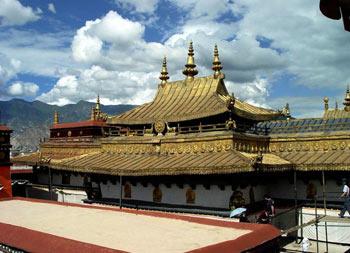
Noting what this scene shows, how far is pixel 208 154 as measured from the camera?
1759cm

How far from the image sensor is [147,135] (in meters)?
21.0

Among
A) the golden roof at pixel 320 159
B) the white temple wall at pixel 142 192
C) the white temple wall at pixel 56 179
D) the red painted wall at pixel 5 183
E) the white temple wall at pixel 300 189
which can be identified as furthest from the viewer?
the white temple wall at pixel 56 179

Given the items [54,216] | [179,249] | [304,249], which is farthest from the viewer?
[304,249]

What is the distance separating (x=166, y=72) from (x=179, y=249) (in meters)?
19.1

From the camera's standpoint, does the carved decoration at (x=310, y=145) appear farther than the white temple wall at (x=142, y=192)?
No

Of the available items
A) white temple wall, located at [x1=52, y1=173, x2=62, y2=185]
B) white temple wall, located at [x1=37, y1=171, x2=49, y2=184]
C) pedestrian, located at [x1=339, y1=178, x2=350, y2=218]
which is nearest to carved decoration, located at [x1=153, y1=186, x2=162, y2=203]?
pedestrian, located at [x1=339, y1=178, x2=350, y2=218]

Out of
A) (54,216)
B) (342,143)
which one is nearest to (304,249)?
(342,143)

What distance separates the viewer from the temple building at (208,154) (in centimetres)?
1648

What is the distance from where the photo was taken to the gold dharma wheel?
2028 centimetres

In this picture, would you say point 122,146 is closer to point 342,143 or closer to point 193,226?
point 342,143

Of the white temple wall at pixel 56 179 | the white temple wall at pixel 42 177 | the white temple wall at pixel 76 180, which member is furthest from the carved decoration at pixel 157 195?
the white temple wall at pixel 42 177

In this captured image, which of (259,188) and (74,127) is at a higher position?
(74,127)

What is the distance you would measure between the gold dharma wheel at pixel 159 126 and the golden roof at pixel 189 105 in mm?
236

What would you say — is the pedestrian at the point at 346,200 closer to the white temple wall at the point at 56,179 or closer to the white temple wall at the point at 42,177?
the white temple wall at the point at 56,179
